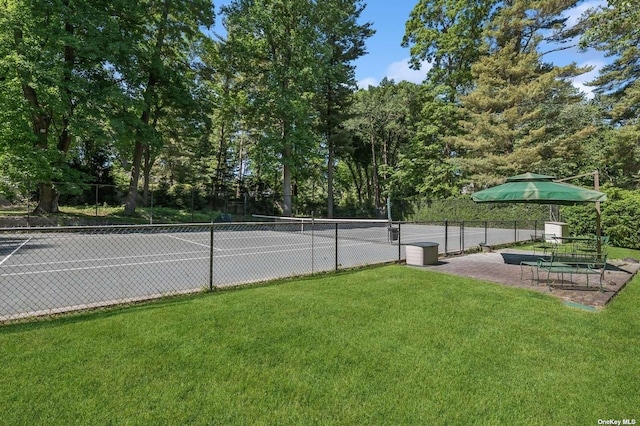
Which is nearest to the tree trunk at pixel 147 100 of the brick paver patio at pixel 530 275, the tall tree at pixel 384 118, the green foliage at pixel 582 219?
the tall tree at pixel 384 118

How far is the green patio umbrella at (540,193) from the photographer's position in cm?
716

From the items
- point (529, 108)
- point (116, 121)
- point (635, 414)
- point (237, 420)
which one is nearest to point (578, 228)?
point (529, 108)

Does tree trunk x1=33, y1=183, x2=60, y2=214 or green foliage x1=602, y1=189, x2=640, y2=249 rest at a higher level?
tree trunk x1=33, y1=183, x2=60, y2=214

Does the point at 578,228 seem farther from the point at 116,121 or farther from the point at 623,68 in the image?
the point at 116,121

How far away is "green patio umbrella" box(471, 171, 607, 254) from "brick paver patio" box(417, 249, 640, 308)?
1.13 metres

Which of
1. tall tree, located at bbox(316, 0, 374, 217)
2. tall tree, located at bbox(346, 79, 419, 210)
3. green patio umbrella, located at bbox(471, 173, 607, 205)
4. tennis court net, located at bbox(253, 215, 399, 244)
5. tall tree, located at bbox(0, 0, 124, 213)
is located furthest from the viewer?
tall tree, located at bbox(346, 79, 419, 210)

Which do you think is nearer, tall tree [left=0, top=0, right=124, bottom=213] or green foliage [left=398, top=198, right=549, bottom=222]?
tall tree [left=0, top=0, right=124, bottom=213]

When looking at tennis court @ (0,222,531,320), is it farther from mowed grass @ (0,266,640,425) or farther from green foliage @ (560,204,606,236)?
green foliage @ (560,204,606,236)

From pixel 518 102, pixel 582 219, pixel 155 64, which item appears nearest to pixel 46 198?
pixel 155 64

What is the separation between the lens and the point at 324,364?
3.14 metres

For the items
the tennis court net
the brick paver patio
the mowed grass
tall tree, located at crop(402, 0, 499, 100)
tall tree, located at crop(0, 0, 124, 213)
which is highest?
tall tree, located at crop(402, 0, 499, 100)

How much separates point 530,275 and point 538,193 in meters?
1.89

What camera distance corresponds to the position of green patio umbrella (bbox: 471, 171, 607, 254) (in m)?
7.16

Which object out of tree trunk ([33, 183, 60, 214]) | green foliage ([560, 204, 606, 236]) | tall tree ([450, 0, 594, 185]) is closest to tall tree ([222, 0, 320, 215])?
tall tree ([450, 0, 594, 185])
